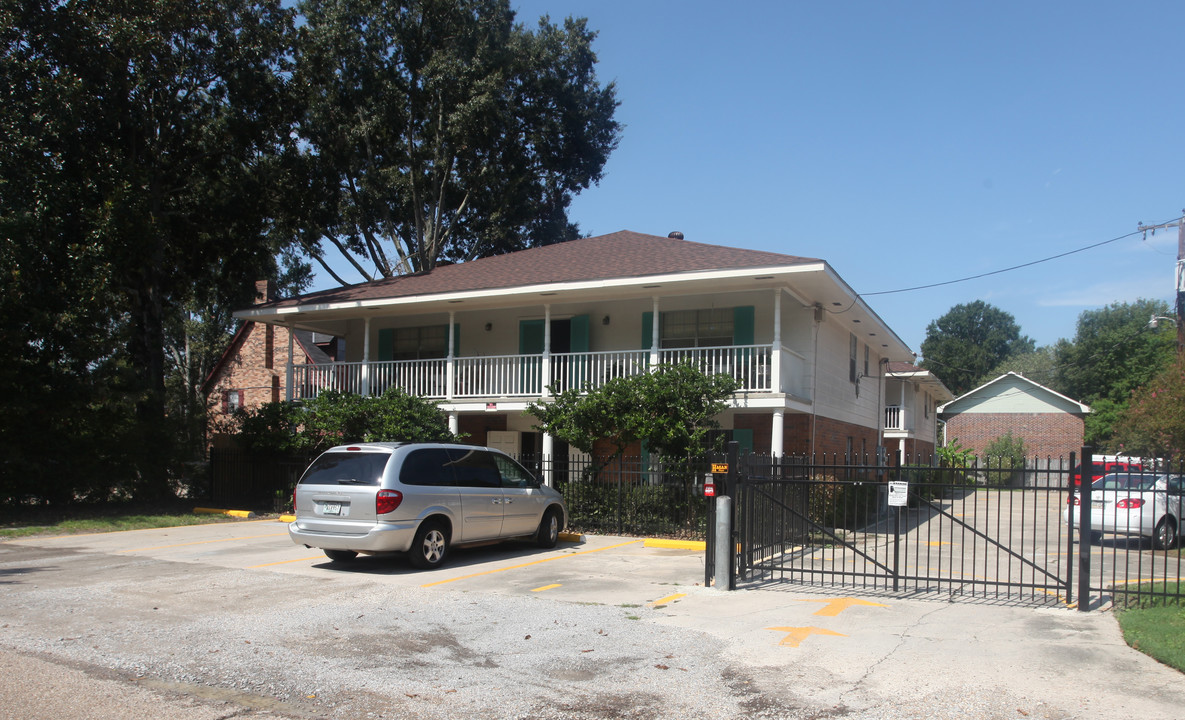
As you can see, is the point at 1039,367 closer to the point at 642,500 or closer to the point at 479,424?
the point at 479,424

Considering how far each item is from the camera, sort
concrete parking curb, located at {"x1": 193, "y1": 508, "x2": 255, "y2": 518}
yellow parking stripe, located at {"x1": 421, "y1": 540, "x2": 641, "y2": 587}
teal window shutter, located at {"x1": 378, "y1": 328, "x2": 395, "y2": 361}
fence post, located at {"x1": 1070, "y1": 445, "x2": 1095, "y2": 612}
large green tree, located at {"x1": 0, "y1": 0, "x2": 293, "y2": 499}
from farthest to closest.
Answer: teal window shutter, located at {"x1": 378, "y1": 328, "x2": 395, "y2": 361} < concrete parking curb, located at {"x1": 193, "y1": 508, "x2": 255, "y2": 518} < large green tree, located at {"x1": 0, "y1": 0, "x2": 293, "y2": 499} < yellow parking stripe, located at {"x1": 421, "y1": 540, "x2": 641, "y2": 587} < fence post, located at {"x1": 1070, "y1": 445, "x2": 1095, "y2": 612}

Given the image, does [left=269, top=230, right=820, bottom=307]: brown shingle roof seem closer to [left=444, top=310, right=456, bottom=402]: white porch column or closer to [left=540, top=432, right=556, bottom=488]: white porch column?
[left=444, top=310, right=456, bottom=402]: white porch column

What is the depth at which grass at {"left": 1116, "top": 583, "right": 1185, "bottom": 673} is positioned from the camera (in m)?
6.53

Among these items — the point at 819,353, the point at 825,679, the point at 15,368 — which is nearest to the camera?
the point at 825,679

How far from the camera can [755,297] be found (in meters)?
18.6

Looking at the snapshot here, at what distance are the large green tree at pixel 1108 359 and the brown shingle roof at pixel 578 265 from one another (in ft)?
161

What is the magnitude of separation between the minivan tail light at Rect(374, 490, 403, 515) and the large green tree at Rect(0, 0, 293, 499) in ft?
35.0

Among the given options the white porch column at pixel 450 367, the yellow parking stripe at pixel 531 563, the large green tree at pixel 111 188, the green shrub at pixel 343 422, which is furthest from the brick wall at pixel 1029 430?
the large green tree at pixel 111 188

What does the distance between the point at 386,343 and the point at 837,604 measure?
53.2 ft

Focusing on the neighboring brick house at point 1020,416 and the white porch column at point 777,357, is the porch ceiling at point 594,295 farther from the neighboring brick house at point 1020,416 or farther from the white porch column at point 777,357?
the neighboring brick house at point 1020,416

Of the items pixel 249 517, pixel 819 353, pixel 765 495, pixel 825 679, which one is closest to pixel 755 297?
pixel 819 353

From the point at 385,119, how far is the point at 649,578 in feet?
81.5

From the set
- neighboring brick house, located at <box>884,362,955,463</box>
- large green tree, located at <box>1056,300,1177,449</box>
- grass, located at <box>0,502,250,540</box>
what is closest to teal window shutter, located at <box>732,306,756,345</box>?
grass, located at <box>0,502,250,540</box>

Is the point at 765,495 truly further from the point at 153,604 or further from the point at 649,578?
the point at 153,604
